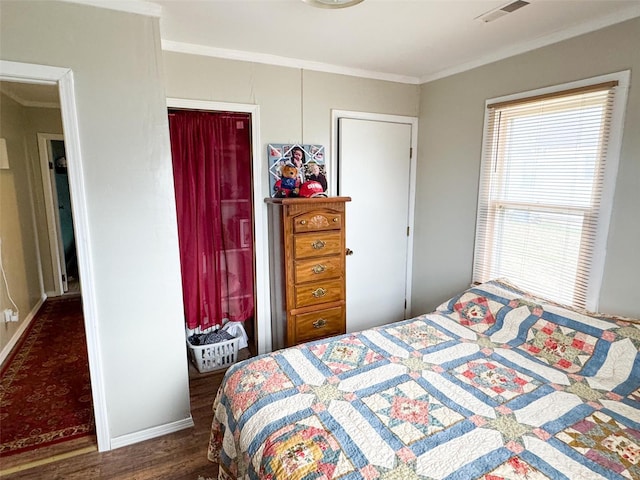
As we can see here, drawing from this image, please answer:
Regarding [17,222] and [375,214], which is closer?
[375,214]

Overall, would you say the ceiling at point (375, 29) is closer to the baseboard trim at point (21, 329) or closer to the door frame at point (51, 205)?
the door frame at point (51, 205)

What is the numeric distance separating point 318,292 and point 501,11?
2.01 meters

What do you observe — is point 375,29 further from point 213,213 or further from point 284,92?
point 213,213

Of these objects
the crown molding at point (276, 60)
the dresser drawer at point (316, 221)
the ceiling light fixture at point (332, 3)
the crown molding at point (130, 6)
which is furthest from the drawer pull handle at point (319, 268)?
the crown molding at point (130, 6)

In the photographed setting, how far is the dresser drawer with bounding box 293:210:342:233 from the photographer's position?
252 cm

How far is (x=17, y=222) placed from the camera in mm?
3307

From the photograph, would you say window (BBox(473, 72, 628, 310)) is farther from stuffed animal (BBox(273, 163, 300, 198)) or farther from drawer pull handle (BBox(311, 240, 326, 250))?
stuffed animal (BBox(273, 163, 300, 198))

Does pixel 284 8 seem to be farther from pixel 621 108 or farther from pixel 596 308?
pixel 596 308

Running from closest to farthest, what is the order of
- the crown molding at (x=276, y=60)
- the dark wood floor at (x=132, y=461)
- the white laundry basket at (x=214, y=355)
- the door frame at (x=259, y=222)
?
the dark wood floor at (x=132, y=461), the crown molding at (x=276, y=60), the door frame at (x=259, y=222), the white laundry basket at (x=214, y=355)

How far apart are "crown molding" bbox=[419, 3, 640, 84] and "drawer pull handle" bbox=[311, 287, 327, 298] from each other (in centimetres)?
201

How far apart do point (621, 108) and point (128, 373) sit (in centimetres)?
310

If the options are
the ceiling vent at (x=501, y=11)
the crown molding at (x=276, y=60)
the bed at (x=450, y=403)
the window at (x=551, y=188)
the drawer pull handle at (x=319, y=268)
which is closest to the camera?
the bed at (x=450, y=403)

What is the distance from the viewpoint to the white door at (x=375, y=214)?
9.90 ft

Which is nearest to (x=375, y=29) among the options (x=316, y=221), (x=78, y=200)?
(x=316, y=221)
